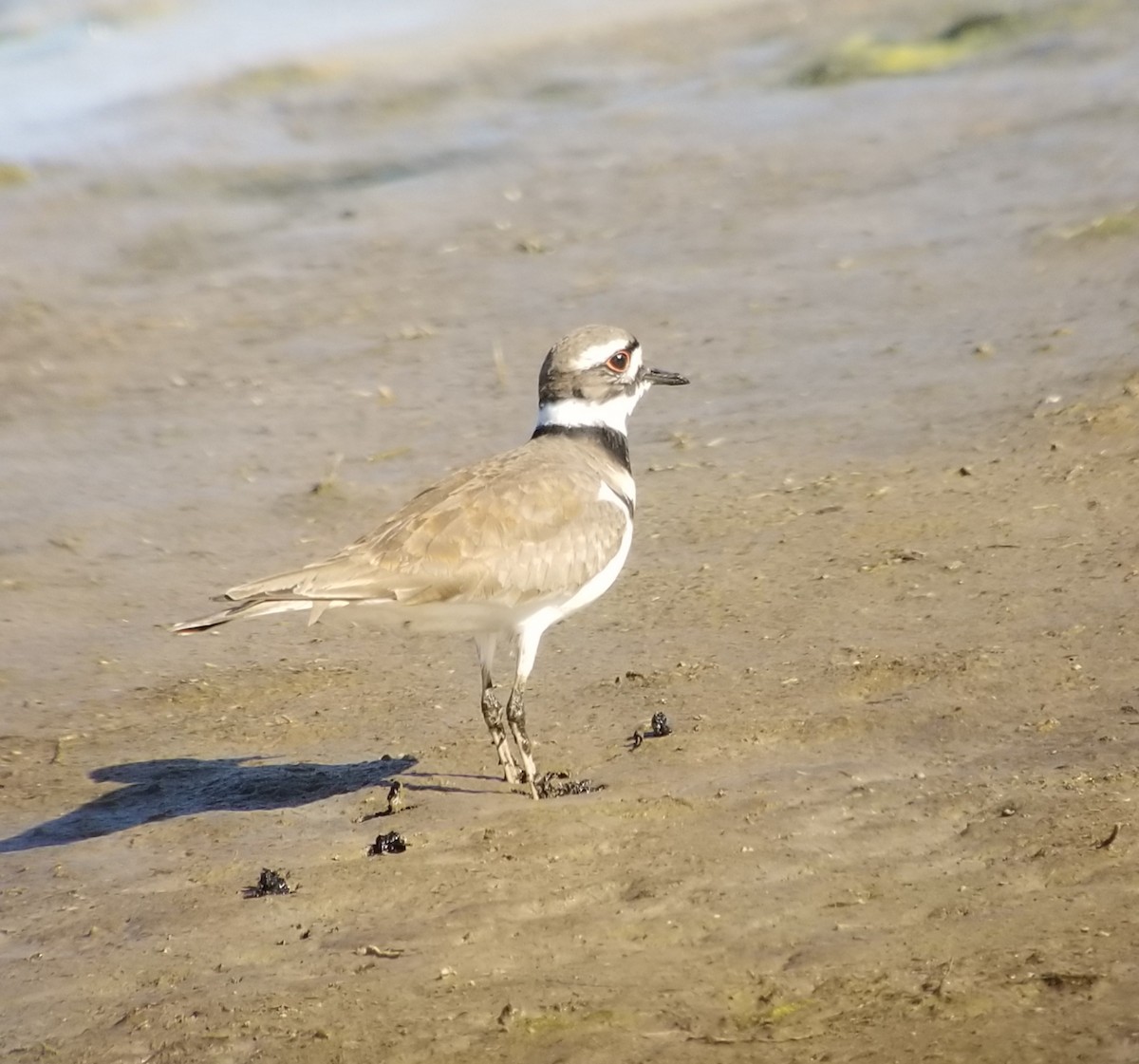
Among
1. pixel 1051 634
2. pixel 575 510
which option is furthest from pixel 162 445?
pixel 1051 634

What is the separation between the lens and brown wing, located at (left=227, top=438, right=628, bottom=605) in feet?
22.8

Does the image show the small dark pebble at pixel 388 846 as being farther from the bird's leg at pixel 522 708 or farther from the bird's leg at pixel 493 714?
the bird's leg at pixel 493 714

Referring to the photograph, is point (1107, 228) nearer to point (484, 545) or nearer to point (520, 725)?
point (484, 545)

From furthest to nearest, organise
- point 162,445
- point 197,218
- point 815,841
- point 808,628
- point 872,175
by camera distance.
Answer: point 197,218, point 872,175, point 162,445, point 808,628, point 815,841

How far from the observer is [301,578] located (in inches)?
267

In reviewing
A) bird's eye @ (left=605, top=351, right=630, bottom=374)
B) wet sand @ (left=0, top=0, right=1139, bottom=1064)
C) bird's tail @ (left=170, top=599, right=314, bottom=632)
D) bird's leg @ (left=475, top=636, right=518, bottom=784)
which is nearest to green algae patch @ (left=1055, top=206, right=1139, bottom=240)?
wet sand @ (left=0, top=0, right=1139, bottom=1064)

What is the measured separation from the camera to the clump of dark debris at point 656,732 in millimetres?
7230

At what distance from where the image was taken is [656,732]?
7246 millimetres

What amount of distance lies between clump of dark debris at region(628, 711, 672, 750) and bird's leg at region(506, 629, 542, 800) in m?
0.38

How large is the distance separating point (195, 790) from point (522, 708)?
4.18 ft

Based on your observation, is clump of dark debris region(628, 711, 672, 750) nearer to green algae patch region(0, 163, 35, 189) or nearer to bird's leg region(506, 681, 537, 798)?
bird's leg region(506, 681, 537, 798)

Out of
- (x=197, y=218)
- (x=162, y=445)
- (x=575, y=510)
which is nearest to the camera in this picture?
(x=575, y=510)

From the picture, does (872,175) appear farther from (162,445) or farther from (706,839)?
(706,839)

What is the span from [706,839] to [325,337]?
720 centimetres
